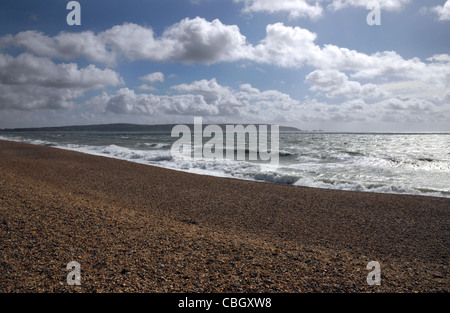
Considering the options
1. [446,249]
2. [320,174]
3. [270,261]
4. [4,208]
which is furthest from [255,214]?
[320,174]

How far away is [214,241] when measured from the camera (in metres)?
4.28

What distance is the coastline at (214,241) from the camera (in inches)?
122

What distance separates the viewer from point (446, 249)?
182 inches

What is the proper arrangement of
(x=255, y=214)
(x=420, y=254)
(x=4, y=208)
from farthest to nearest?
1. (x=255, y=214)
2. (x=4, y=208)
3. (x=420, y=254)

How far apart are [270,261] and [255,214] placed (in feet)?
8.44

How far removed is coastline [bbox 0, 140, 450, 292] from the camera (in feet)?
10.2
